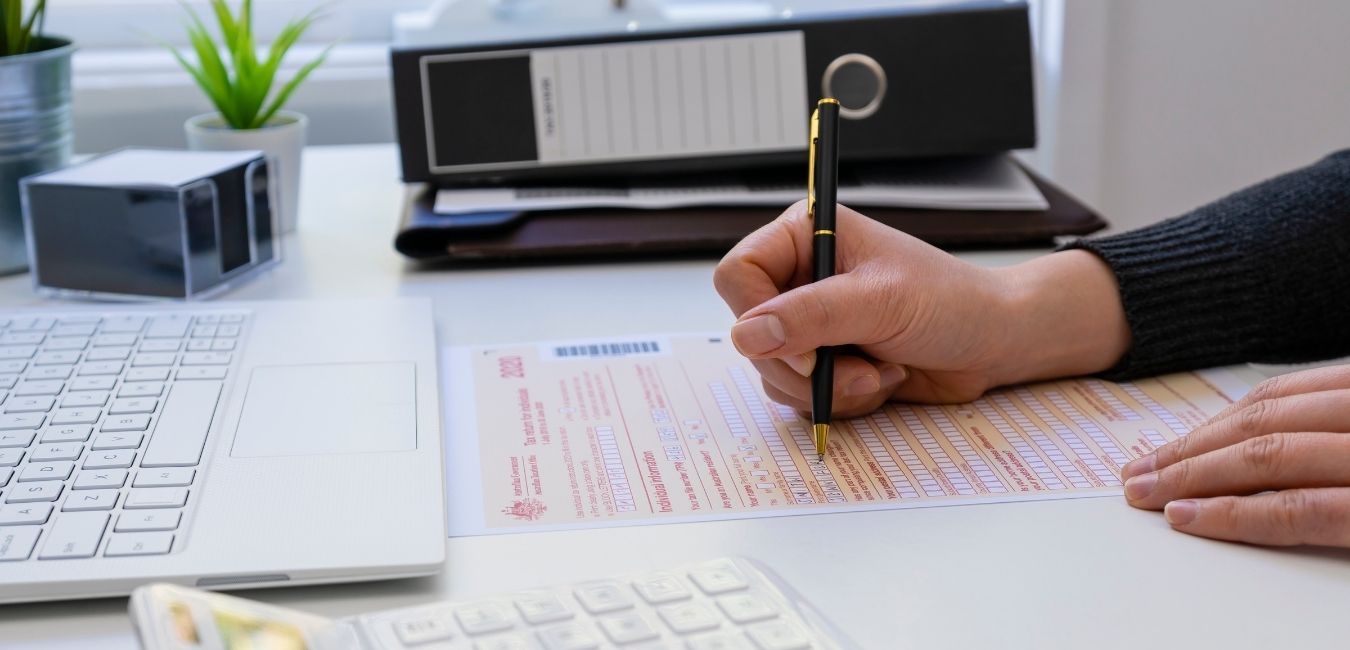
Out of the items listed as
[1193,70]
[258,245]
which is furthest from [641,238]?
[1193,70]

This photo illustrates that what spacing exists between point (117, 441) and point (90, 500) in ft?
0.22

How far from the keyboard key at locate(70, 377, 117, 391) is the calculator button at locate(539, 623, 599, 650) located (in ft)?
1.15

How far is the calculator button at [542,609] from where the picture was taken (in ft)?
1.54

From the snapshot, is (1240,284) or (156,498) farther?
(1240,284)

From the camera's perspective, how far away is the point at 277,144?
1.04 m

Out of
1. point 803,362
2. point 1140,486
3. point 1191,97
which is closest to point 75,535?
point 803,362

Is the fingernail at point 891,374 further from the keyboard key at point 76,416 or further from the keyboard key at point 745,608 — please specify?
the keyboard key at point 76,416

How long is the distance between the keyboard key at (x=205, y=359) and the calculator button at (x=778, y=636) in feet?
1.33

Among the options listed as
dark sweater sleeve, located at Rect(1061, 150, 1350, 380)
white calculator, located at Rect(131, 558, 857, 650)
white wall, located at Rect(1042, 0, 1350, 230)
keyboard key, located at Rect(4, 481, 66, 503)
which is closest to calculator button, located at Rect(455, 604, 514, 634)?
white calculator, located at Rect(131, 558, 857, 650)

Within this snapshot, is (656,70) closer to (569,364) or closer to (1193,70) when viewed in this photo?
(569,364)

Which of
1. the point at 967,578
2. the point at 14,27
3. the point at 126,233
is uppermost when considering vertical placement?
the point at 14,27

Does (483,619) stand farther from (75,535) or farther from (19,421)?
(19,421)

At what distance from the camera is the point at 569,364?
782 millimetres

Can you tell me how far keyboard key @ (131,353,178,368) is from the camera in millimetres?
732
